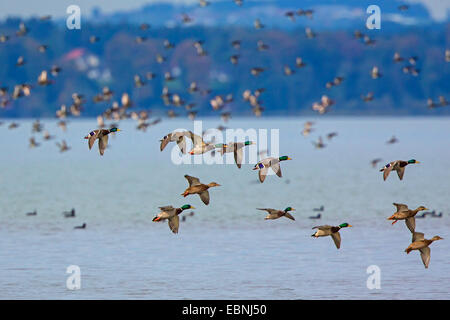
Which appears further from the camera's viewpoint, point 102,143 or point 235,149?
point 102,143

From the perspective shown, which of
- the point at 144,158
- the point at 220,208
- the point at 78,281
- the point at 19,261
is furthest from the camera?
the point at 144,158

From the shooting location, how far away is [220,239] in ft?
130

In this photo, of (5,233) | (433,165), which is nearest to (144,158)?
(433,165)

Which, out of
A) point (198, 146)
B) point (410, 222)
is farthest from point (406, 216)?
point (198, 146)

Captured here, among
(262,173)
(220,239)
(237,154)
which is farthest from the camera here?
(220,239)

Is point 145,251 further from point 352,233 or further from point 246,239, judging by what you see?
point 352,233

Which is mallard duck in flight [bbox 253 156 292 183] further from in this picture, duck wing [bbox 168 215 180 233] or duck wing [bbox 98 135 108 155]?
duck wing [bbox 98 135 108 155]

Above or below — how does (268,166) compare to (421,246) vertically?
above

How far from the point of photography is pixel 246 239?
39.8 metres

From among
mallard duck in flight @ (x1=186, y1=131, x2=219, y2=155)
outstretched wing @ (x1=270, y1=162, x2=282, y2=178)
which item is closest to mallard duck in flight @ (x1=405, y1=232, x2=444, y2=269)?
outstretched wing @ (x1=270, y1=162, x2=282, y2=178)

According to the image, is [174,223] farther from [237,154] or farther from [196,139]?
[196,139]

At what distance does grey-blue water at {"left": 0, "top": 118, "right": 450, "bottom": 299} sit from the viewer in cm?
3031

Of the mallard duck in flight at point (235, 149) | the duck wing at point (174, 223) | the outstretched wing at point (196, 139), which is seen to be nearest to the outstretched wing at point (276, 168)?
the mallard duck in flight at point (235, 149)

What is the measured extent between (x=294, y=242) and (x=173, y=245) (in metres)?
3.80
